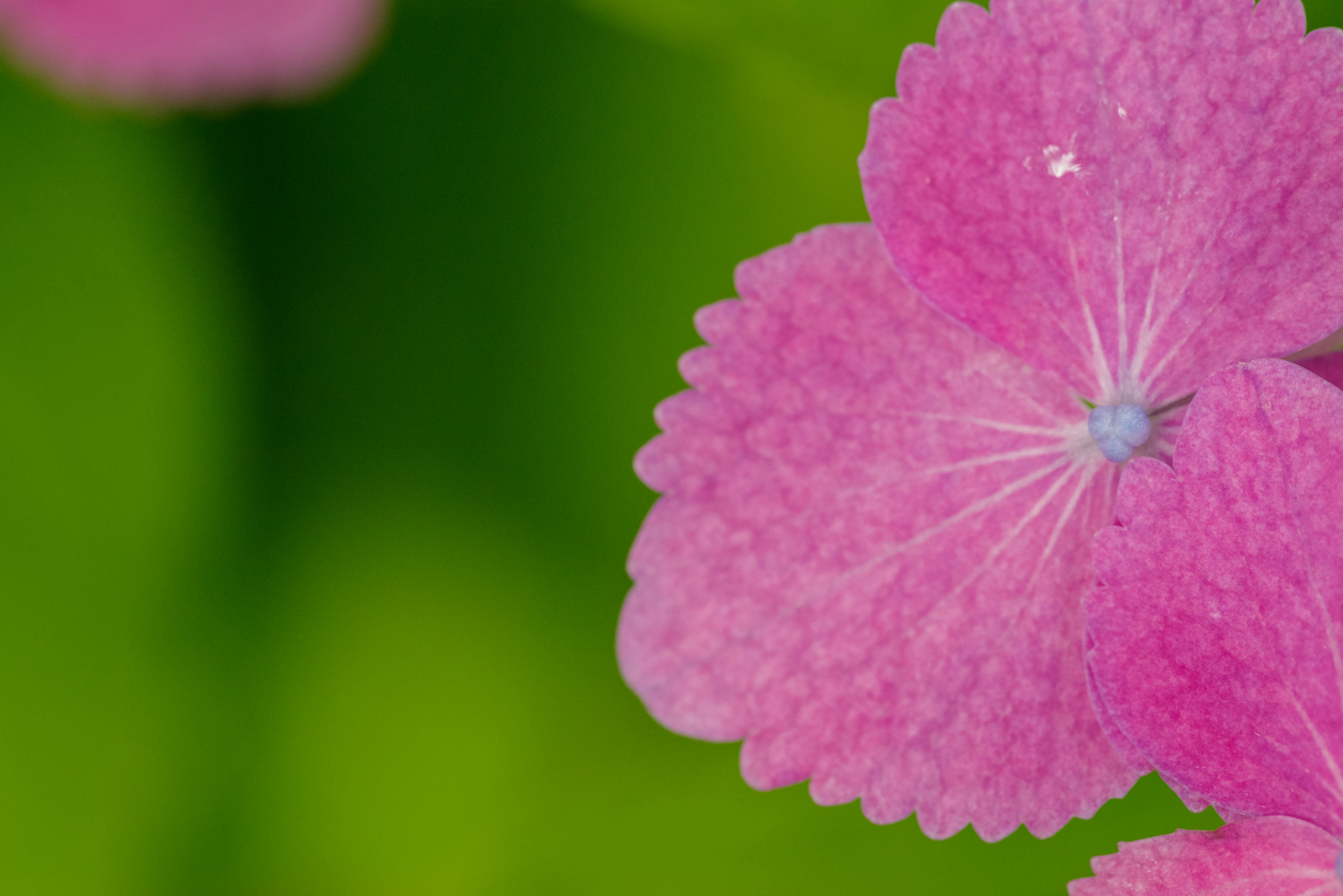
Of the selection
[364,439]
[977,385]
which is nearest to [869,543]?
[977,385]

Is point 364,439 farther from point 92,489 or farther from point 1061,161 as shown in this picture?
point 1061,161

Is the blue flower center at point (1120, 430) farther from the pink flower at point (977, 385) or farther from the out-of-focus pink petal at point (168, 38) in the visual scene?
the out-of-focus pink petal at point (168, 38)

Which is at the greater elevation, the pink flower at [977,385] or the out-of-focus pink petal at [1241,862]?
the pink flower at [977,385]

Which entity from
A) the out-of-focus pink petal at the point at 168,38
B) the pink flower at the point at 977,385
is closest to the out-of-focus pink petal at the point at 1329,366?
the pink flower at the point at 977,385

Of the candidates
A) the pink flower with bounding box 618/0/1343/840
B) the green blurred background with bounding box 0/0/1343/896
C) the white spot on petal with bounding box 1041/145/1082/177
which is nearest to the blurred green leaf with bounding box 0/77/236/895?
the green blurred background with bounding box 0/0/1343/896

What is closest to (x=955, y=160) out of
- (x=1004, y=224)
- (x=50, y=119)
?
(x=1004, y=224)

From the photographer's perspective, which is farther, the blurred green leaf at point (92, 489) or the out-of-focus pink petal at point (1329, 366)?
the blurred green leaf at point (92, 489)

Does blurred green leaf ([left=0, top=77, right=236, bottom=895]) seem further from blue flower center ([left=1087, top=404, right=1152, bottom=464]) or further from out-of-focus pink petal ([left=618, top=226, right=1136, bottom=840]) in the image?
blue flower center ([left=1087, top=404, right=1152, bottom=464])
